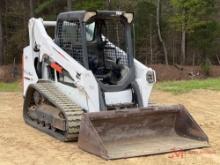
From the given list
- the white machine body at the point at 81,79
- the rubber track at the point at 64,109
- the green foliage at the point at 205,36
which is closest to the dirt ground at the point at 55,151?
the rubber track at the point at 64,109

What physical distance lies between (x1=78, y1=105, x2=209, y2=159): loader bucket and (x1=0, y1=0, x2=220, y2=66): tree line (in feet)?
81.5

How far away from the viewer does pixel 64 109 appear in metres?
8.12

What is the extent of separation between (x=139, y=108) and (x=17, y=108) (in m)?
4.42

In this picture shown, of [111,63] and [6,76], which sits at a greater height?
[111,63]

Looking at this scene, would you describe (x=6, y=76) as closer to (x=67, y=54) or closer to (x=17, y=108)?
(x=17, y=108)

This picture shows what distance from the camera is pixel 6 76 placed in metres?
30.1

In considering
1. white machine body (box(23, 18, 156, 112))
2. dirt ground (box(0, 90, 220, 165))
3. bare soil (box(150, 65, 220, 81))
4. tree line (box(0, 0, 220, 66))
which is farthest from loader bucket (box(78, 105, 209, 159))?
tree line (box(0, 0, 220, 66))

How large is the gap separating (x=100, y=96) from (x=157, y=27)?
1080 inches

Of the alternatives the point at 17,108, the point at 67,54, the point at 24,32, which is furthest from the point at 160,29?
the point at 67,54

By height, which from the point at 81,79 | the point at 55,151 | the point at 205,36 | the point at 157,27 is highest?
the point at 81,79

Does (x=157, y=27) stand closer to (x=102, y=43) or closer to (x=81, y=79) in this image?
(x=102, y=43)

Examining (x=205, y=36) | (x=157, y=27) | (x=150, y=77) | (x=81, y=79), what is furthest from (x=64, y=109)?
(x=205, y=36)

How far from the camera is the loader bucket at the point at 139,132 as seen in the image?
7.34 m

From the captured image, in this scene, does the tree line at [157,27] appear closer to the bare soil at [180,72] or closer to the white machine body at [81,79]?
the bare soil at [180,72]
